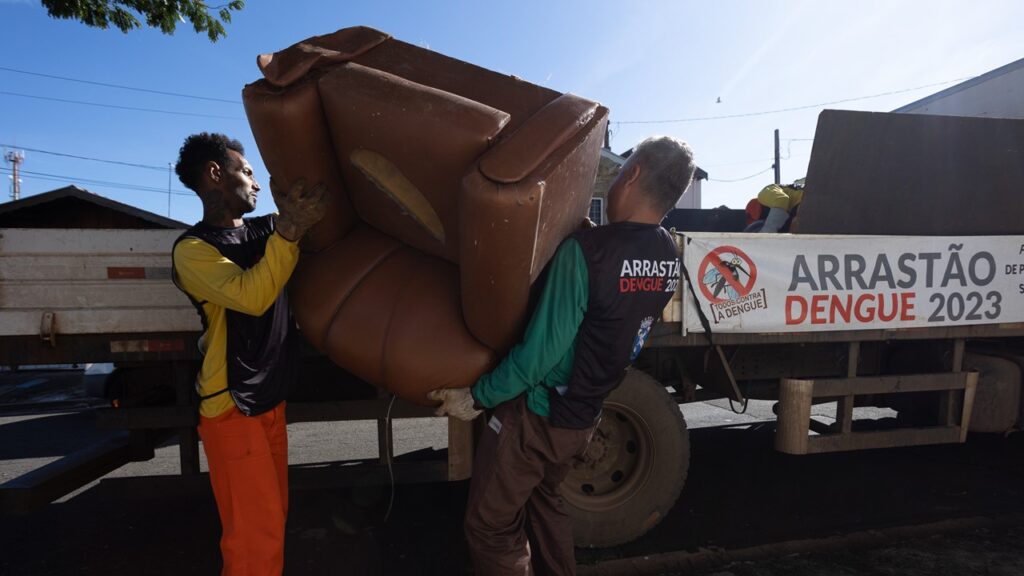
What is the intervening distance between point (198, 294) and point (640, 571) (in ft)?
8.56

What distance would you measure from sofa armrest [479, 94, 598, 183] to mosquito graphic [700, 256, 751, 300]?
5.83 feet

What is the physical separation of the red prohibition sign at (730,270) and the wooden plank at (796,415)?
0.78 metres

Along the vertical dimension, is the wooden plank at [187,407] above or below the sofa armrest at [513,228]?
below

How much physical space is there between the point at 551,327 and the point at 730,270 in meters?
1.78

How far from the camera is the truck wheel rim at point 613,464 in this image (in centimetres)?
309

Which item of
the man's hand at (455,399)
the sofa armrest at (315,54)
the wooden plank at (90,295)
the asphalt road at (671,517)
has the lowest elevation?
the asphalt road at (671,517)

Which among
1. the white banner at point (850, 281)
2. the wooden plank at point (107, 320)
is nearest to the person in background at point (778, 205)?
the white banner at point (850, 281)

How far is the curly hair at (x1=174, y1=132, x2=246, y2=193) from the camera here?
207cm

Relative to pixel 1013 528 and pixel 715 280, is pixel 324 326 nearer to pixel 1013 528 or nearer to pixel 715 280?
pixel 715 280

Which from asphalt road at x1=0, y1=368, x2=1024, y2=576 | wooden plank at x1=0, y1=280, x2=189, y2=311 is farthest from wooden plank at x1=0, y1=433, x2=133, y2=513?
wooden plank at x1=0, y1=280, x2=189, y2=311

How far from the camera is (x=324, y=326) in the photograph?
6.41 ft

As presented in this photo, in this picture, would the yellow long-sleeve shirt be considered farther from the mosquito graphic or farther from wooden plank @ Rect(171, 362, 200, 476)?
wooden plank @ Rect(171, 362, 200, 476)

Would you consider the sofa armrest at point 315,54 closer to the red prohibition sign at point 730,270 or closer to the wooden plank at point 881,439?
the red prohibition sign at point 730,270

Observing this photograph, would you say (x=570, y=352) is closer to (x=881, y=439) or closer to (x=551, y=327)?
(x=551, y=327)
